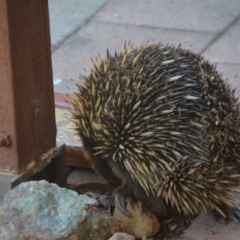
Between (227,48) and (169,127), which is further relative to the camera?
(227,48)

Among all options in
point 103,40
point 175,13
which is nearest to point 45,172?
point 103,40

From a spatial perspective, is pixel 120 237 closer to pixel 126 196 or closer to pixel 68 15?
pixel 126 196

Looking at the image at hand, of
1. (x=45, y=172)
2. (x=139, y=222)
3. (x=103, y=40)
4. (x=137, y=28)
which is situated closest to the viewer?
(x=139, y=222)

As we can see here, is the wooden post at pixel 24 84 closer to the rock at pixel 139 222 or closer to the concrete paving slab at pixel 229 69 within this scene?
the rock at pixel 139 222

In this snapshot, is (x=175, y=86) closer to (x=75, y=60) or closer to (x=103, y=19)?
(x=75, y=60)

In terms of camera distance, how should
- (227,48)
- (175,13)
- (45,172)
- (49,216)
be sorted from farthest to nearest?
(175,13) < (227,48) < (45,172) < (49,216)

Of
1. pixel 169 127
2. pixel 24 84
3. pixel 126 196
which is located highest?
pixel 24 84

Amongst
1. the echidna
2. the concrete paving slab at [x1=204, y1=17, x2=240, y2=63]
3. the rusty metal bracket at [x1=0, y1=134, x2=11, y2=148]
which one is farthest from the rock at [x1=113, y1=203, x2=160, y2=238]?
the concrete paving slab at [x1=204, y1=17, x2=240, y2=63]

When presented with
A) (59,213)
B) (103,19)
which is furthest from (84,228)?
(103,19)
